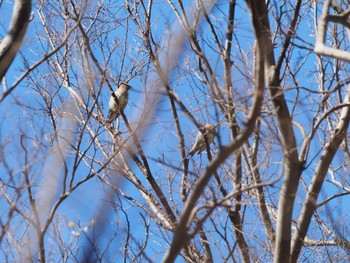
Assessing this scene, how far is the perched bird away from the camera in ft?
22.1

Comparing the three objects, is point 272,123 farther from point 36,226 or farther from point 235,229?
point 36,226

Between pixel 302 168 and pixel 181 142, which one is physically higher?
pixel 181 142

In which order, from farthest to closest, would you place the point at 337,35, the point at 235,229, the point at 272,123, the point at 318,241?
1. the point at 337,35
2. the point at 318,241
3. the point at 235,229
4. the point at 272,123

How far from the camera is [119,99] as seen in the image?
6578 mm

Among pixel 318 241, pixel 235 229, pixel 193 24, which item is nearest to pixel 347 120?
pixel 235 229

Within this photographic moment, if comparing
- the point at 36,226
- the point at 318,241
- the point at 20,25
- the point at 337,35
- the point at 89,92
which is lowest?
the point at 36,226

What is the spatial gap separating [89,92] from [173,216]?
4.58ft

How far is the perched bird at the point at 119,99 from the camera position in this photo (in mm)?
6739

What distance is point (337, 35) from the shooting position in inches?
254

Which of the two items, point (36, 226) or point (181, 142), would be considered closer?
point (36, 226)

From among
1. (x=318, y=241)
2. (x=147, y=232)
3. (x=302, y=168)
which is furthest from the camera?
(x=318, y=241)

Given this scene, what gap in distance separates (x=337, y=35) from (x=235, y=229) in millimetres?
2593

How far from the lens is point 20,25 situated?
2.86 m

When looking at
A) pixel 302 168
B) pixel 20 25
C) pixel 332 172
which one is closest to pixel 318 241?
pixel 332 172
